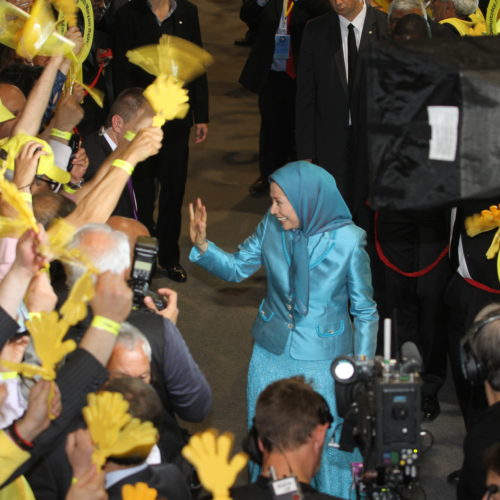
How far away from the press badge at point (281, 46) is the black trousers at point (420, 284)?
109 inches

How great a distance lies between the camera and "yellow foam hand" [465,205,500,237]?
4340 millimetres

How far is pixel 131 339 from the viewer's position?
3.26 meters

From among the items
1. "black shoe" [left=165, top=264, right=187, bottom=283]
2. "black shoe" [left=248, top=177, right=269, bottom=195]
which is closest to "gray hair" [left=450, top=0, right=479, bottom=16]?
"black shoe" [left=248, top=177, right=269, bottom=195]

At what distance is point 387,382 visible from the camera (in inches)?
113

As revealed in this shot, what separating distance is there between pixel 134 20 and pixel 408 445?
424cm

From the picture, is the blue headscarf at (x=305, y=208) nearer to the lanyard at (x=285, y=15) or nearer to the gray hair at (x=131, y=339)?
the gray hair at (x=131, y=339)

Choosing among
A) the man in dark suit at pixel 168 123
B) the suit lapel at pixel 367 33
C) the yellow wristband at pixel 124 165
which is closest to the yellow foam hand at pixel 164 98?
the yellow wristband at pixel 124 165

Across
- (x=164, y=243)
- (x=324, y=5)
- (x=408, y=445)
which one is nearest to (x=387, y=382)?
(x=408, y=445)

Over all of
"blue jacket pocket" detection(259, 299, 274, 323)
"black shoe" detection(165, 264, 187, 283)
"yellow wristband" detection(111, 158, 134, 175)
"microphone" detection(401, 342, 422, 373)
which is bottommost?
"black shoe" detection(165, 264, 187, 283)

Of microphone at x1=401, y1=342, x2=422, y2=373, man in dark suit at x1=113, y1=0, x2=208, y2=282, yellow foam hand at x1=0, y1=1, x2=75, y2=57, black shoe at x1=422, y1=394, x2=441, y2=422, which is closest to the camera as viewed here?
microphone at x1=401, y1=342, x2=422, y2=373

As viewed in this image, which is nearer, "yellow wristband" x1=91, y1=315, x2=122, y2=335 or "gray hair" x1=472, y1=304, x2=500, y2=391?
"yellow wristband" x1=91, y1=315, x2=122, y2=335

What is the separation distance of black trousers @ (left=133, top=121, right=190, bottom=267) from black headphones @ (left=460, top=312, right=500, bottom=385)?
11.5ft

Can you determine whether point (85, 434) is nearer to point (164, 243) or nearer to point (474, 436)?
point (474, 436)

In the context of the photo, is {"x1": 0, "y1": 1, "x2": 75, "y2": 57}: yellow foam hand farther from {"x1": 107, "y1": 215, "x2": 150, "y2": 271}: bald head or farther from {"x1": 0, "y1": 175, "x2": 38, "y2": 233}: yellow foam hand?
{"x1": 0, "y1": 175, "x2": 38, "y2": 233}: yellow foam hand
